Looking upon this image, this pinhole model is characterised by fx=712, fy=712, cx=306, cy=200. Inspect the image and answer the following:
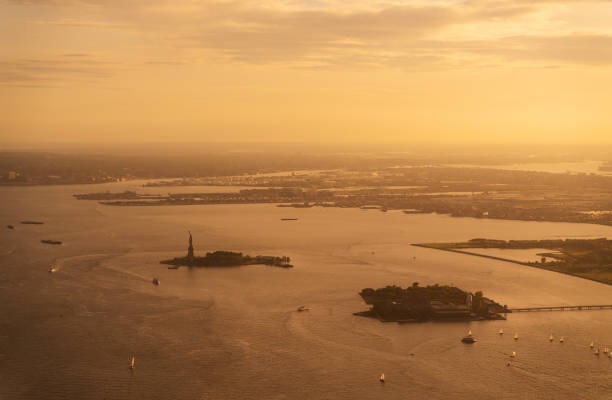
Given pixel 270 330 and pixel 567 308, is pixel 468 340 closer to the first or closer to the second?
pixel 567 308

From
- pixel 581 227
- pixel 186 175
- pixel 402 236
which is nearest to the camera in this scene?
pixel 402 236

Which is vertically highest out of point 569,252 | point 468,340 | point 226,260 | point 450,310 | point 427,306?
point 569,252

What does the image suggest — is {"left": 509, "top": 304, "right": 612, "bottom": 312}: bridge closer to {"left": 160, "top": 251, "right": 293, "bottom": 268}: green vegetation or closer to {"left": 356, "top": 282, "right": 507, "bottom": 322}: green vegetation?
{"left": 356, "top": 282, "right": 507, "bottom": 322}: green vegetation

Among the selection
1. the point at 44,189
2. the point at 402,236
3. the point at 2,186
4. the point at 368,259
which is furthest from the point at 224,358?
the point at 2,186

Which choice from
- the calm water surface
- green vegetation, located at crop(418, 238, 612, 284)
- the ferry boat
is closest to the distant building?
the calm water surface

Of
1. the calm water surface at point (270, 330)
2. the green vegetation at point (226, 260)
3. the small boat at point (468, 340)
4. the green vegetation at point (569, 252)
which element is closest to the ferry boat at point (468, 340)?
the small boat at point (468, 340)

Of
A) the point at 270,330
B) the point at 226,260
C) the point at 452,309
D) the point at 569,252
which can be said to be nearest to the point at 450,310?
the point at 452,309

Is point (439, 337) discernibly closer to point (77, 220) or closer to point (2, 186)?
point (77, 220)
